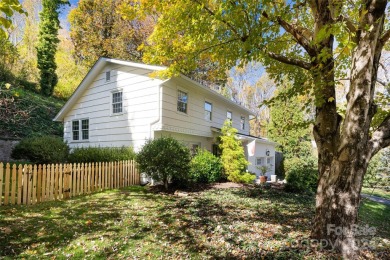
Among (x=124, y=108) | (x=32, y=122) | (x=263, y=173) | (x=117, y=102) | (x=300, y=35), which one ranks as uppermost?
(x=300, y=35)

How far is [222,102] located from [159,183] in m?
8.15

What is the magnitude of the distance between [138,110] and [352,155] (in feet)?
32.2

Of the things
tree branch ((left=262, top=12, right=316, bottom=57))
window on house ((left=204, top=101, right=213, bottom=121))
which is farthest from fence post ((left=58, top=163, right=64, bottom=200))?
window on house ((left=204, top=101, right=213, bottom=121))

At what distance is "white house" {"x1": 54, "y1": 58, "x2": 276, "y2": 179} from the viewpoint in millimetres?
11461

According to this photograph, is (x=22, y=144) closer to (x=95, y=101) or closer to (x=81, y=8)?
(x=95, y=101)

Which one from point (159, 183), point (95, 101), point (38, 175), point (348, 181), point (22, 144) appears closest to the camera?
point (348, 181)

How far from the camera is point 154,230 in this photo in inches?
197

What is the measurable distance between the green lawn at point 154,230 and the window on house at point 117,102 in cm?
621

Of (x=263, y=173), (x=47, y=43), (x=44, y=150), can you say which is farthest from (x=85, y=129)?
(x=47, y=43)

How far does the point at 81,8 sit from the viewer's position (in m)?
21.3

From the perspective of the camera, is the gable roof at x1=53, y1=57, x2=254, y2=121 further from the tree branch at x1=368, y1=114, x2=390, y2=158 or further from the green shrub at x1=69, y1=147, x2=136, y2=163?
the tree branch at x1=368, y1=114, x2=390, y2=158

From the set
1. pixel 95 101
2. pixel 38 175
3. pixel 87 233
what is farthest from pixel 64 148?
pixel 87 233

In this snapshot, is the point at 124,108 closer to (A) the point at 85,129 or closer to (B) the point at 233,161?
(A) the point at 85,129

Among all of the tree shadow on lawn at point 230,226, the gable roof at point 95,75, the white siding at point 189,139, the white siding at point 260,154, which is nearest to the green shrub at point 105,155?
the white siding at point 189,139
